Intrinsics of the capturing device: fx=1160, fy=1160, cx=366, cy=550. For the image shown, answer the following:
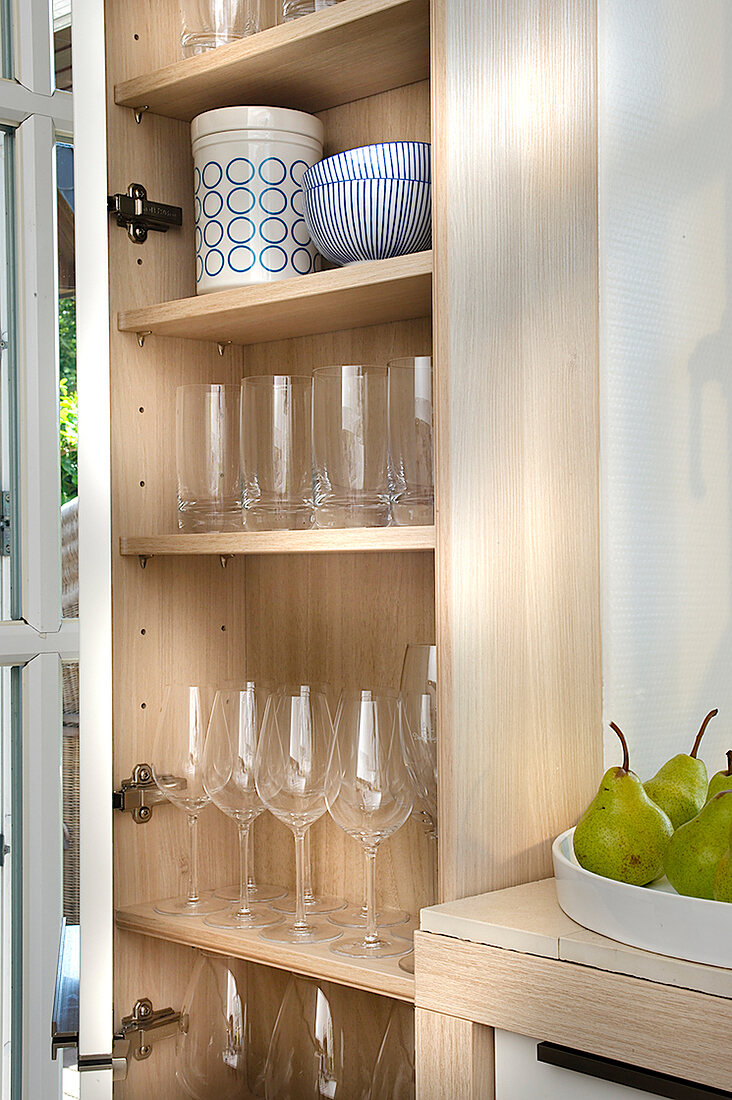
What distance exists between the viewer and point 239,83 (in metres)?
1.47

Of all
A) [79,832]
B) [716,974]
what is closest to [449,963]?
[716,974]

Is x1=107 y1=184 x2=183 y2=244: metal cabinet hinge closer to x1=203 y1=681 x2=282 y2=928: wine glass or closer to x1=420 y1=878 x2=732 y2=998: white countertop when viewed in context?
x1=203 y1=681 x2=282 y2=928: wine glass

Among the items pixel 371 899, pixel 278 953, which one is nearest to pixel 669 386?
pixel 371 899

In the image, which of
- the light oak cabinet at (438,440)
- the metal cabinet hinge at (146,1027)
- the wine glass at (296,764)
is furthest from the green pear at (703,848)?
the metal cabinet hinge at (146,1027)

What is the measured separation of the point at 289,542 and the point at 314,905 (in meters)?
0.51

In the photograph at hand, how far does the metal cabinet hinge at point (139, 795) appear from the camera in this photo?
1.51 m

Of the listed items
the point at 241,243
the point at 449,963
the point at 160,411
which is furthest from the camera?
the point at 160,411

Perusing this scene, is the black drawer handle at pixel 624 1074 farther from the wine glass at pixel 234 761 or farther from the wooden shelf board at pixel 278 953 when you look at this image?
the wine glass at pixel 234 761

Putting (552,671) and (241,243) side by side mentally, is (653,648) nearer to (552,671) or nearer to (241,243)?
(552,671)

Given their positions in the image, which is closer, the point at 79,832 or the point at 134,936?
the point at 79,832

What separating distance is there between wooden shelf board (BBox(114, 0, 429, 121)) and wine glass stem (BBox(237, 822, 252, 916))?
93cm

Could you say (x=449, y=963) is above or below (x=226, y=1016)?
above

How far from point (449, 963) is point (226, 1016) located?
0.58 meters

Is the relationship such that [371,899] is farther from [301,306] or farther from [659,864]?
[301,306]
